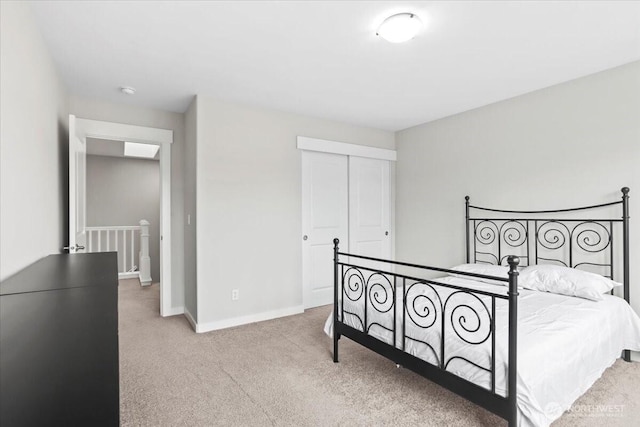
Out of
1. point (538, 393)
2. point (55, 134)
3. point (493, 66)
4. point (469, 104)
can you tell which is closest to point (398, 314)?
point (538, 393)

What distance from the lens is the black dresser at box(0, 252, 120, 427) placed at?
0.75m

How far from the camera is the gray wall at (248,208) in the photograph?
11.0 ft

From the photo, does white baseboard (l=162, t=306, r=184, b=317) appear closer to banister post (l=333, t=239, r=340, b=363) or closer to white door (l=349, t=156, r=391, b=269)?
banister post (l=333, t=239, r=340, b=363)

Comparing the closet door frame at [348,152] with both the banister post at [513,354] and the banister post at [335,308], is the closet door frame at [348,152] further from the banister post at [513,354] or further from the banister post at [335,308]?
the banister post at [513,354]

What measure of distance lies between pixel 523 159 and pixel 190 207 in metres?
3.48

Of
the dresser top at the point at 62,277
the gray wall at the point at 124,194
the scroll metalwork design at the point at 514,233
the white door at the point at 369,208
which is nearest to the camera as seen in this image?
the dresser top at the point at 62,277

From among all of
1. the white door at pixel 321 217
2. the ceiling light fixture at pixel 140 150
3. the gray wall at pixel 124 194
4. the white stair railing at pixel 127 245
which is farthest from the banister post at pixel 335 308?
the gray wall at pixel 124 194

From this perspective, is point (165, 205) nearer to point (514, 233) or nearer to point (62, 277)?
point (62, 277)

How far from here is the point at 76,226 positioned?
104 inches

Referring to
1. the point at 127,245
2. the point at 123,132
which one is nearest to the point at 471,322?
the point at 123,132

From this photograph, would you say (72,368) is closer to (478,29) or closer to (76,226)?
(76,226)

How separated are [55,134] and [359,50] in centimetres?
243

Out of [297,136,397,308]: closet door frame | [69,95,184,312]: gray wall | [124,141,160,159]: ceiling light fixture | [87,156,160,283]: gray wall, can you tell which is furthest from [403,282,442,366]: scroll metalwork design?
[87,156,160,283]: gray wall

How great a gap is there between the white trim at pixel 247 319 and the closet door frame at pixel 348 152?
0.23 metres
